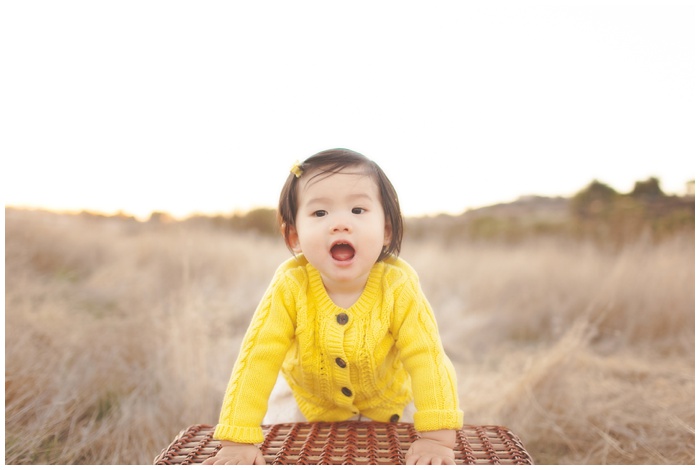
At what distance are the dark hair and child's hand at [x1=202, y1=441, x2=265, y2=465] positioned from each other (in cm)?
58

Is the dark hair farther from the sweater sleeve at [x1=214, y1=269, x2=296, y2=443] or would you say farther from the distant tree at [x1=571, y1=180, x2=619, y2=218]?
the distant tree at [x1=571, y1=180, x2=619, y2=218]

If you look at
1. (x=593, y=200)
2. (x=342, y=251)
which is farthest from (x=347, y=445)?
(x=593, y=200)

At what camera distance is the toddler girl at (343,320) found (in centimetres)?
141

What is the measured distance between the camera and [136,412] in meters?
2.52

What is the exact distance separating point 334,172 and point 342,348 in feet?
1.56

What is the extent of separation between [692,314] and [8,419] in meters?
4.56

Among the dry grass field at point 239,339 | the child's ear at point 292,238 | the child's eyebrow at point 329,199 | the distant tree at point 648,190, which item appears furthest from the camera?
the distant tree at point 648,190

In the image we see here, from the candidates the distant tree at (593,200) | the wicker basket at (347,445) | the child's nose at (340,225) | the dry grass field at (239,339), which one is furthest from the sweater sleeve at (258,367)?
the distant tree at (593,200)

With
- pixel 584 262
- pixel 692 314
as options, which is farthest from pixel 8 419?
pixel 584 262

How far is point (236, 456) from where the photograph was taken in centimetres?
138

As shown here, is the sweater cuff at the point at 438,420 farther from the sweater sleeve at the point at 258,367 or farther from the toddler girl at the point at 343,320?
the sweater sleeve at the point at 258,367

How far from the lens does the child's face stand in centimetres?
144

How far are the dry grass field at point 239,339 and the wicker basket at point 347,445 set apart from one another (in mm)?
880

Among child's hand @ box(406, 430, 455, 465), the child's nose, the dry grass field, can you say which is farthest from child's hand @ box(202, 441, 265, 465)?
the dry grass field
